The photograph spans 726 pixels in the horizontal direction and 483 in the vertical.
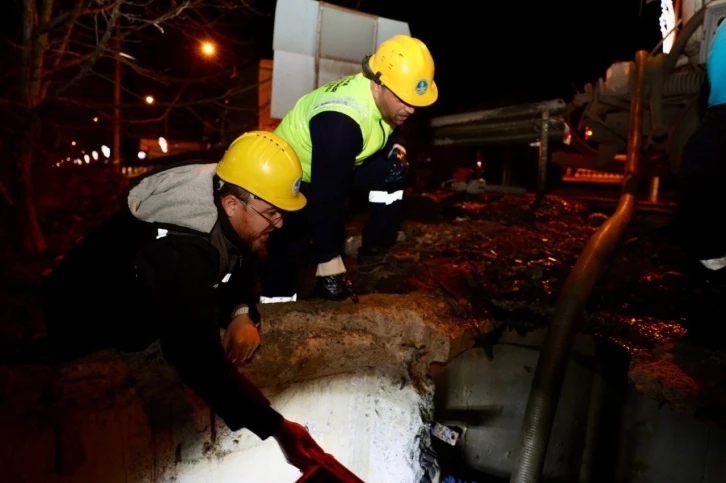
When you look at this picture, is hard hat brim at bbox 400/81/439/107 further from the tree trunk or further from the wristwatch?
the tree trunk

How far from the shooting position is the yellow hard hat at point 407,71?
280 cm

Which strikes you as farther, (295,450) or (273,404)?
(273,404)

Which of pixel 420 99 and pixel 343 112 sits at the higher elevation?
pixel 420 99

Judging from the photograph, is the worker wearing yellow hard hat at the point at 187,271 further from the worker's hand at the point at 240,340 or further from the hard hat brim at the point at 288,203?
the worker's hand at the point at 240,340

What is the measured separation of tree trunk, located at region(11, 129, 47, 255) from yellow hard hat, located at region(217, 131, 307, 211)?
17.8ft

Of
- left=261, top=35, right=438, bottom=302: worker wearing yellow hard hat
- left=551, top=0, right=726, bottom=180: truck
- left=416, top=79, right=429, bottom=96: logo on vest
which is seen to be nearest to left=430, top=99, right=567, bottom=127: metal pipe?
left=551, top=0, right=726, bottom=180: truck

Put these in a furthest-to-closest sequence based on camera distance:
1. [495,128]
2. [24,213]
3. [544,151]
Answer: [495,128]
[24,213]
[544,151]

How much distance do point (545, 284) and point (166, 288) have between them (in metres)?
2.72

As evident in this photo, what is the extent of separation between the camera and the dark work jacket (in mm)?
1628

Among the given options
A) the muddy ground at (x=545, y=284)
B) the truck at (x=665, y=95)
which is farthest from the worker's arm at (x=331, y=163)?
the truck at (x=665, y=95)

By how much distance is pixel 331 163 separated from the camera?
275cm

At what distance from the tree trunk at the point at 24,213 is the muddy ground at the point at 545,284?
0.45m

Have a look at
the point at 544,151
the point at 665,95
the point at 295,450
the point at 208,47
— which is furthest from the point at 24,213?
the point at 665,95

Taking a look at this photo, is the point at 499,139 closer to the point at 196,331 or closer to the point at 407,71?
the point at 407,71
